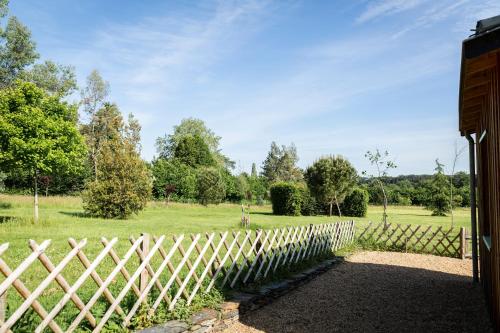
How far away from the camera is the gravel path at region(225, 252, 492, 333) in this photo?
5.32 metres

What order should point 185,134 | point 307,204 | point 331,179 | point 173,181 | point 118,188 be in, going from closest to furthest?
point 118,188, point 331,179, point 307,204, point 173,181, point 185,134

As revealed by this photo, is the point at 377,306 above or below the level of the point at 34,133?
below

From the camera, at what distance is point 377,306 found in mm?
6309

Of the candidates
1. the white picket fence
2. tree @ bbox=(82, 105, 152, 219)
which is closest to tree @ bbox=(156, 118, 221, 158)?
tree @ bbox=(82, 105, 152, 219)

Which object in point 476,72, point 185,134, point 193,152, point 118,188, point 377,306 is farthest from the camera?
point 185,134

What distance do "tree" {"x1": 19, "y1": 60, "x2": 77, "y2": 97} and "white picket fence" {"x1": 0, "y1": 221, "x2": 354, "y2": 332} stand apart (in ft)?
103

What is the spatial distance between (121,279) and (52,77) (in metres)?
35.6

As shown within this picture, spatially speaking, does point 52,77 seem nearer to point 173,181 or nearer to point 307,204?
point 173,181

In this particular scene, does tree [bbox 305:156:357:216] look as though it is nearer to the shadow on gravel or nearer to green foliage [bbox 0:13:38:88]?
the shadow on gravel

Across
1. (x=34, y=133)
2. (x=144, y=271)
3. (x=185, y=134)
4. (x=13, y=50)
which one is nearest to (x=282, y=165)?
(x=185, y=134)

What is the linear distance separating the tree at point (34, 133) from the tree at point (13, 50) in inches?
877

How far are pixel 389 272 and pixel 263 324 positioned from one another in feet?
16.2

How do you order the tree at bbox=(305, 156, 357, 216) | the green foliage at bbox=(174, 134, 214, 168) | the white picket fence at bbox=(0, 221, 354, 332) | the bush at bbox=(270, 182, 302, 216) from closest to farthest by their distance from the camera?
1. the white picket fence at bbox=(0, 221, 354, 332)
2. the tree at bbox=(305, 156, 357, 216)
3. the bush at bbox=(270, 182, 302, 216)
4. the green foliage at bbox=(174, 134, 214, 168)

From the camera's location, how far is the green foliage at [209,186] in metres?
33.8
